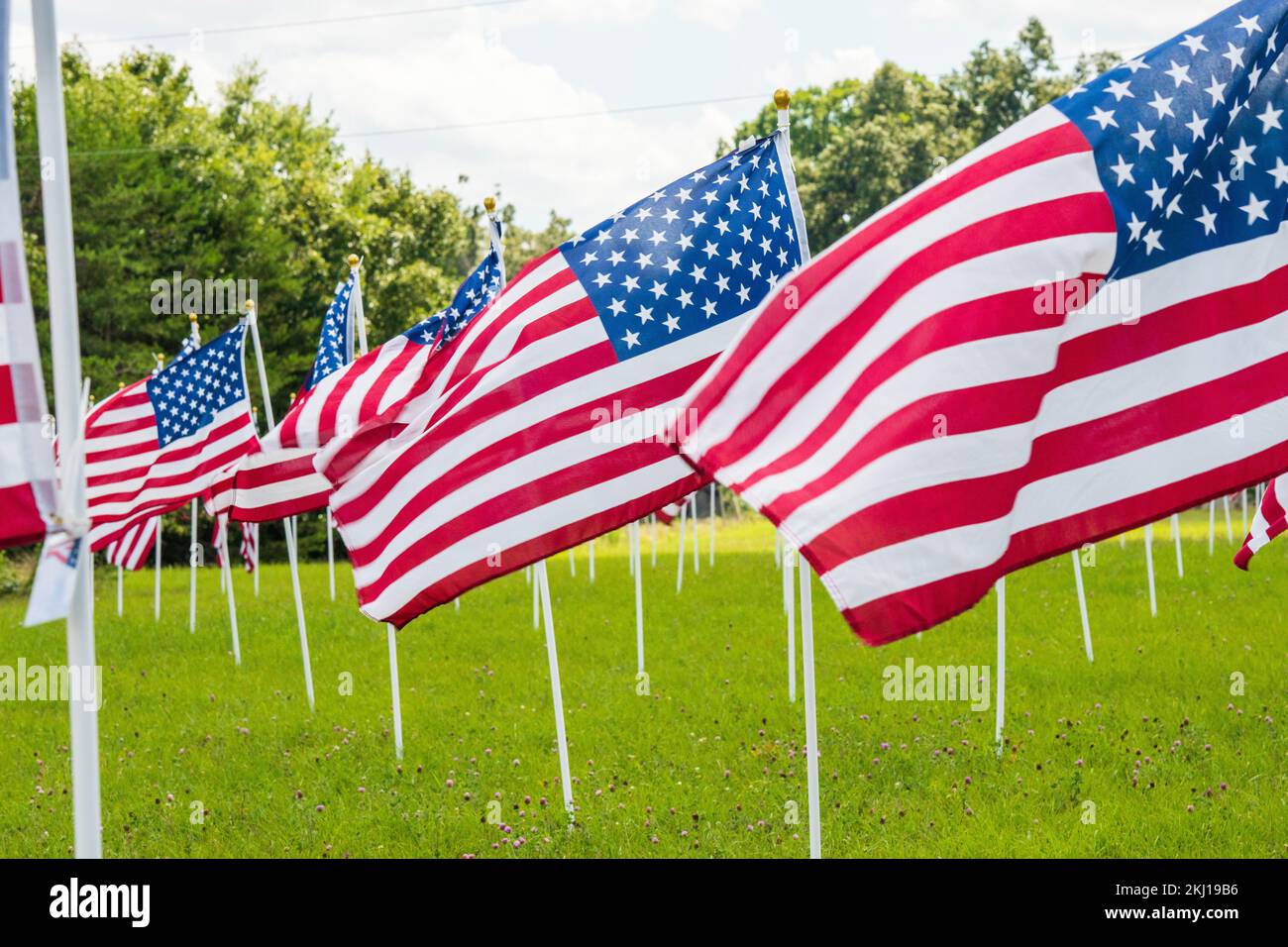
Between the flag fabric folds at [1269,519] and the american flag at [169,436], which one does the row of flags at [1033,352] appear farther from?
the american flag at [169,436]

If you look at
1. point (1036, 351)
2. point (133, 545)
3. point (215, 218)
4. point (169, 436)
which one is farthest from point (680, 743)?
point (215, 218)

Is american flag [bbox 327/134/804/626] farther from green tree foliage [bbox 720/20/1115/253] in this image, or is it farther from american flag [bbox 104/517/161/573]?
green tree foliage [bbox 720/20/1115/253]

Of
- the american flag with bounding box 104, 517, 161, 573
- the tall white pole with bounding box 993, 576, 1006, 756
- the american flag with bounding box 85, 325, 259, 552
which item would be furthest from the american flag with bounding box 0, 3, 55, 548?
the american flag with bounding box 104, 517, 161, 573

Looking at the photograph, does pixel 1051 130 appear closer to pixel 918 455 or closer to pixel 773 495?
pixel 918 455

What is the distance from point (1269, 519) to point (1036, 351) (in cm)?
374

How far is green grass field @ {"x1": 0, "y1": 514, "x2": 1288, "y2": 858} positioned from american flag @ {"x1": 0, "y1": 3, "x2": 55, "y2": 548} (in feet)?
14.9

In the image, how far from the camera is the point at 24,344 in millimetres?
4211

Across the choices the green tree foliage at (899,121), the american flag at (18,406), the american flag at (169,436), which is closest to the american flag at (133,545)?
the american flag at (169,436)

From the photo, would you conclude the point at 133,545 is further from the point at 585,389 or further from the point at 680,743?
the point at 585,389

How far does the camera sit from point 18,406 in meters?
4.25

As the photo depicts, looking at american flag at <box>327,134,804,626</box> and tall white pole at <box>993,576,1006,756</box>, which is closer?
american flag at <box>327,134,804,626</box>

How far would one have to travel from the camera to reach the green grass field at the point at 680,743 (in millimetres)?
8367

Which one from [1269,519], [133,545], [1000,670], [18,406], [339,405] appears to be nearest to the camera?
[18,406]

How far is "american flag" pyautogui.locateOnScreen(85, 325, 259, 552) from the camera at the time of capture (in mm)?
12992
